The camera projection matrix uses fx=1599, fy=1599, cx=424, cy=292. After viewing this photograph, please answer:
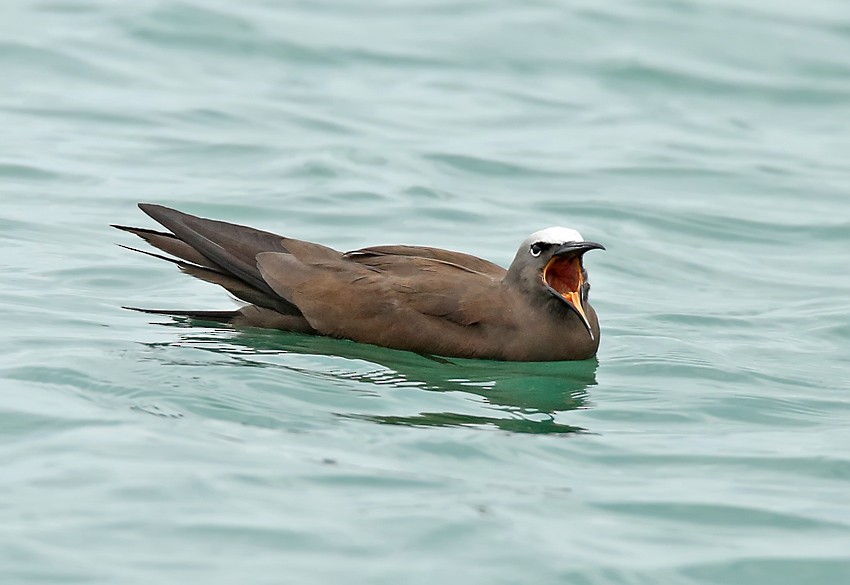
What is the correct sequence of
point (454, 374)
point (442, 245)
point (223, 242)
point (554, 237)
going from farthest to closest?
1. point (442, 245)
2. point (223, 242)
3. point (554, 237)
4. point (454, 374)

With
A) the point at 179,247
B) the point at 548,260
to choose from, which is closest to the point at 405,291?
the point at 548,260

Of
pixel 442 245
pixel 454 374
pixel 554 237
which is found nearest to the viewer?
pixel 454 374

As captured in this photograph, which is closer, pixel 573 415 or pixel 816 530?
pixel 816 530

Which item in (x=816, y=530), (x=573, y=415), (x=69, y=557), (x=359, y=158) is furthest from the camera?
(x=359, y=158)

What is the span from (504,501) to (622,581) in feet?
2.50

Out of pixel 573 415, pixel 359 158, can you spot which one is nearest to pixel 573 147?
pixel 359 158

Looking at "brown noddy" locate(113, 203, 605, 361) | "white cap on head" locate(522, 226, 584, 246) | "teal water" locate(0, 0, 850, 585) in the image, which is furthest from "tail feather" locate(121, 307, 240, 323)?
"white cap on head" locate(522, 226, 584, 246)

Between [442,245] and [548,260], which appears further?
[442,245]

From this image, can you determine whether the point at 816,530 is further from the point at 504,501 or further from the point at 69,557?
the point at 69,557

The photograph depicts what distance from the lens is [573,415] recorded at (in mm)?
7273

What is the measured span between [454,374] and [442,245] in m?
3.35

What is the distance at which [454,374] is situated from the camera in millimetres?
7766

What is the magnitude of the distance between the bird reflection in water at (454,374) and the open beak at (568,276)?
0.33 metres

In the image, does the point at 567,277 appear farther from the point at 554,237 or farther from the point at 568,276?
the point at 554,237
